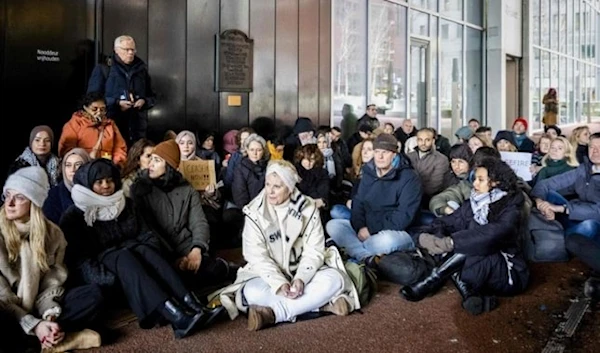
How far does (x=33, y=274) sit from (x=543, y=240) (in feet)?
14.3

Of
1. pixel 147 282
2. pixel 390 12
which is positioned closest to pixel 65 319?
pixel 147 282

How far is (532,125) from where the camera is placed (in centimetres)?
1812

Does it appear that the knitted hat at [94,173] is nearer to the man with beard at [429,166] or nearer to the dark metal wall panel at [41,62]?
the dark metal wall panel at [41,62]

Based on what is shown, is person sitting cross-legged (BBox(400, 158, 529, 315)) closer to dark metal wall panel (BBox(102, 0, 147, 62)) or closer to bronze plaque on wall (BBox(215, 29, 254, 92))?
dark metal wall panel (BBox(102, 0, 147, 62))

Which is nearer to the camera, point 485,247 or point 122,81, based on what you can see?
point 485,247

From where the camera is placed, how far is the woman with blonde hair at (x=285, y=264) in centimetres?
403

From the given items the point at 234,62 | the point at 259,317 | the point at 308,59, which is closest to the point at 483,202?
the point at 259,317

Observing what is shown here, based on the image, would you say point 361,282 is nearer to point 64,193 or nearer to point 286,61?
point 64,193

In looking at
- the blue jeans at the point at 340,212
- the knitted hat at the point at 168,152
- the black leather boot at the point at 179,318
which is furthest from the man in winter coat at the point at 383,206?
the black leather boot at the point at 179,318

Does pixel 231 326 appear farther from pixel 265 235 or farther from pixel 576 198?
pixel 576 198

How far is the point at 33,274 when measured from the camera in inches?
135

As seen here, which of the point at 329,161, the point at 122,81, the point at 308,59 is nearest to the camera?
the point at 122,81

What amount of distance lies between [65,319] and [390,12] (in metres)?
9.80

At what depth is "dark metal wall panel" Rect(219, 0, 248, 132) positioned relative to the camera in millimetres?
8445
